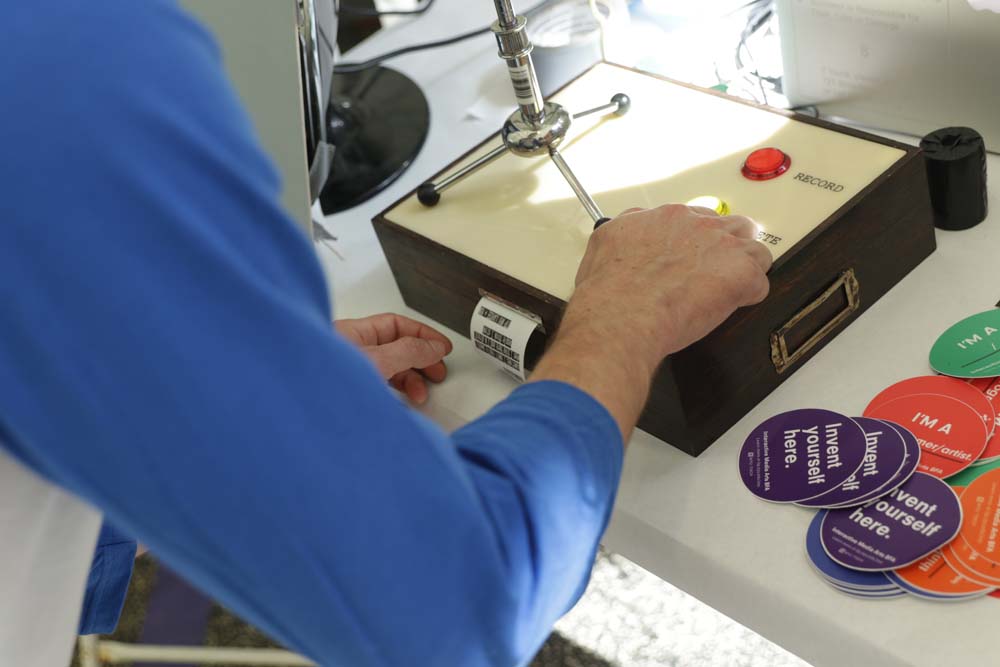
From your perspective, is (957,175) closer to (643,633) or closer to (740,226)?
(740,226)

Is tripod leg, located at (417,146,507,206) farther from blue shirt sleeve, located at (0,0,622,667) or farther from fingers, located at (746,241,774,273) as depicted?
blue shirt sleeve, located at (0,0,622,667)

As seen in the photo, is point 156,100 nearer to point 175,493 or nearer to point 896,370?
point 175,493

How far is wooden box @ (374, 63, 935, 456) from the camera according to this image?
87 cm

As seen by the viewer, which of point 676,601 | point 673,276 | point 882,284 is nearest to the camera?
point 673,276

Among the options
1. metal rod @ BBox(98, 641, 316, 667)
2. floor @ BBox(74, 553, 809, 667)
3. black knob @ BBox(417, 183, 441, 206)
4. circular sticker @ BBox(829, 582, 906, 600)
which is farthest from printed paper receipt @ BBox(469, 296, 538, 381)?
metal rod @ BBox(98, 641, 316, 667)

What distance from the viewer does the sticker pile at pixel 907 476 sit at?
0.72 meters

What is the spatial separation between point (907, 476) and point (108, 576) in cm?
66

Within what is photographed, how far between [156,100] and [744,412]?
583 mm

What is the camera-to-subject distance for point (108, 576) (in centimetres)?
94

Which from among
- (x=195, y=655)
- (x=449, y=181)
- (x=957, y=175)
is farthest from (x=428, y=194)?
(x=195, y=655)

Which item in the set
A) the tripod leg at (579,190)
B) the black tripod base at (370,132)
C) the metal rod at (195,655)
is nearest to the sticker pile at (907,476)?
the tripod leg at (579,190)

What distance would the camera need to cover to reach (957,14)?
39.3 inches

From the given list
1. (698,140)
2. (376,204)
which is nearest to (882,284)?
(698,140)

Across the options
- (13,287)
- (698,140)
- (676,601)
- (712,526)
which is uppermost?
(13,287)
